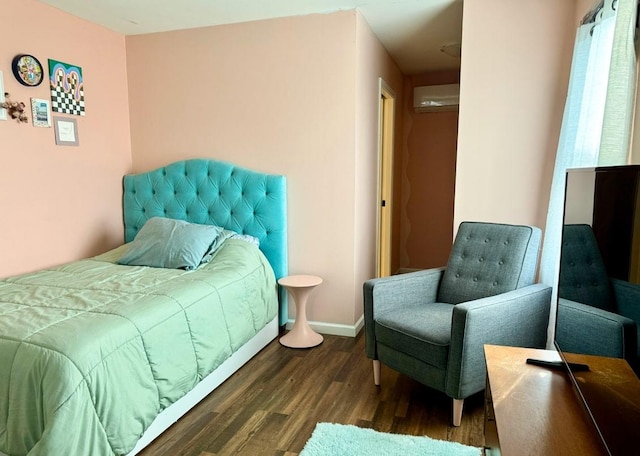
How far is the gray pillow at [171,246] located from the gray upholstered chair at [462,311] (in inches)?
45.1

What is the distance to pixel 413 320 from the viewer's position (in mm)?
2244

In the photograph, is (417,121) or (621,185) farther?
(417,121)

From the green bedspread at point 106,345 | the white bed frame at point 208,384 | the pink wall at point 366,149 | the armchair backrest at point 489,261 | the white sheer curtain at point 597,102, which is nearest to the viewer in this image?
the green bedspread at point 106,345

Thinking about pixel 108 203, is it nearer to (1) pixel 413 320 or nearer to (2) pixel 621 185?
(1) pixel 413 320

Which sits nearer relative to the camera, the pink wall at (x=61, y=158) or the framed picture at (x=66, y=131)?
the pink wall at (x=61, y=158)

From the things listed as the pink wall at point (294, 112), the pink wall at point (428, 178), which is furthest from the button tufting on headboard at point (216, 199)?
the pink wall at point (428, 178)

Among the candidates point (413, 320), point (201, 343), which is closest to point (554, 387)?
point (413, 320)

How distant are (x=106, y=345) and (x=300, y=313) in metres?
1.61

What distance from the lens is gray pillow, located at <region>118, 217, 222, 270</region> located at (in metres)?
2.72

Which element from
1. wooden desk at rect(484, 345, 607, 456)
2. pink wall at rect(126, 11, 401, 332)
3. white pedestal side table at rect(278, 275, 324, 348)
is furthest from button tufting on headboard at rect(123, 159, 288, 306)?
wooden desk at rect(484, 345, 607, 456)

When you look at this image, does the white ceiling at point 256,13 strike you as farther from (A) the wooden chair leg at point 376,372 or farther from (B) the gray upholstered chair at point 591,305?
(A) the wooden chair leg at point 376,372

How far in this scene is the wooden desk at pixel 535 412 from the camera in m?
1.07

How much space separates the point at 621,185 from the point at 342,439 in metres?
1.57

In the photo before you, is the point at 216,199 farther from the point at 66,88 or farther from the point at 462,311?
the point at 462,311
